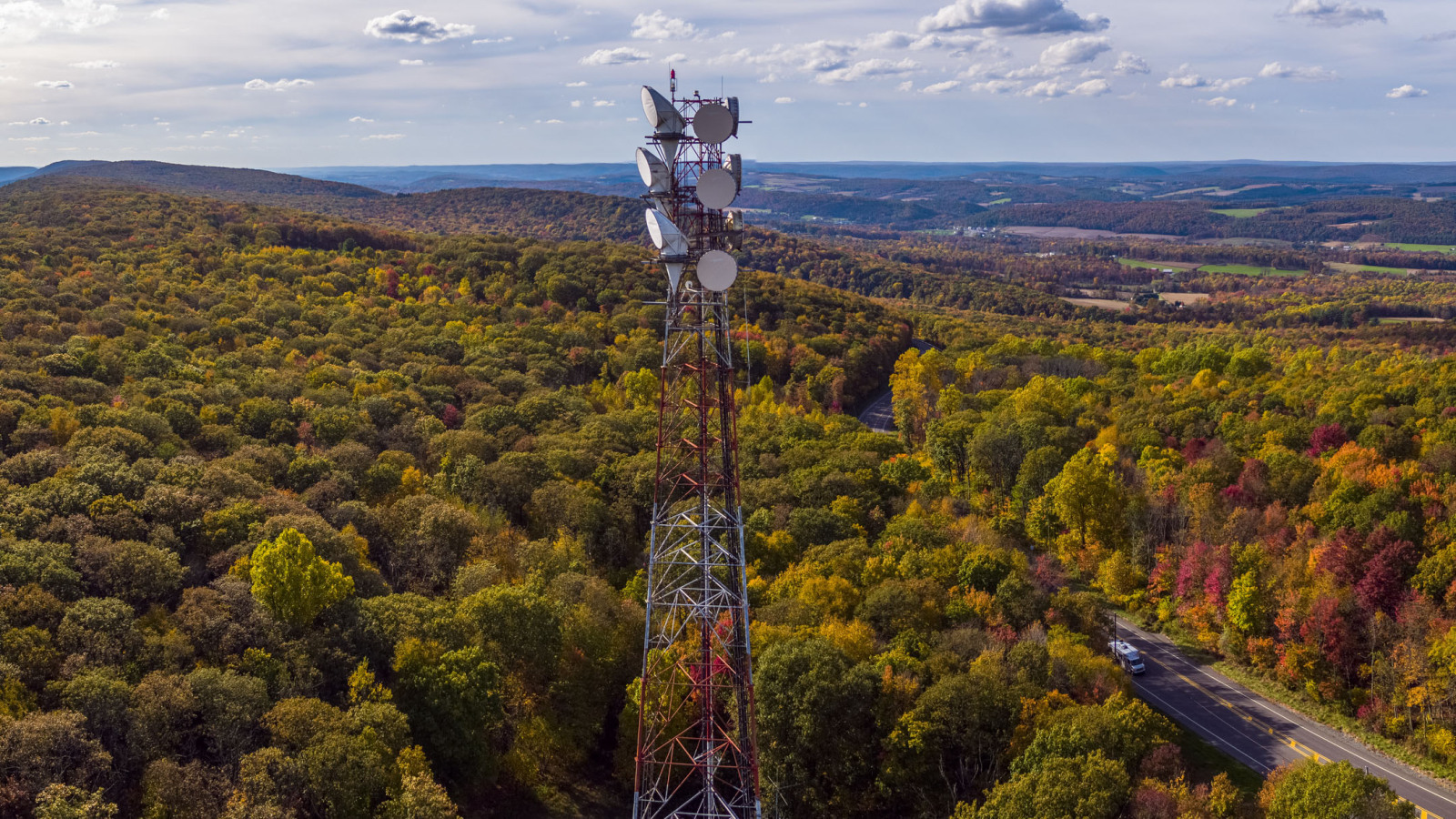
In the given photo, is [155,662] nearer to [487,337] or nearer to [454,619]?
[454,619]

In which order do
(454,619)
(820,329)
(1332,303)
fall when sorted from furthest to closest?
(1332,303), (820,329), (454,619)

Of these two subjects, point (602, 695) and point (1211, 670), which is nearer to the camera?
point (602, 695)

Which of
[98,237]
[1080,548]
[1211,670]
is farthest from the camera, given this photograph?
[98,237]

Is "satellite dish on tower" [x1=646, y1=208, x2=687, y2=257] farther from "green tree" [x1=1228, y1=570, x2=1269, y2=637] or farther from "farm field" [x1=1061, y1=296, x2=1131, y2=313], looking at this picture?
"farm field" [x1=1061, y1=296, x2=1131, y2=313]

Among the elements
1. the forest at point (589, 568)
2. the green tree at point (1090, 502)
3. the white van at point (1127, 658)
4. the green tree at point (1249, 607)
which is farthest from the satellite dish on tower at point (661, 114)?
the green tree at point (1090, 502)

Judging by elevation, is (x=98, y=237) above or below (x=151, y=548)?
above

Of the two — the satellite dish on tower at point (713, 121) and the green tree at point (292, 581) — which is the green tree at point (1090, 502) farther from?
the satellite dish on tower at point (713, 121)

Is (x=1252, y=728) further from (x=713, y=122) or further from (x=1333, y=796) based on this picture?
(x=713, y=122)

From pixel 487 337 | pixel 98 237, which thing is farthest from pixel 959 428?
pixel 98 237
